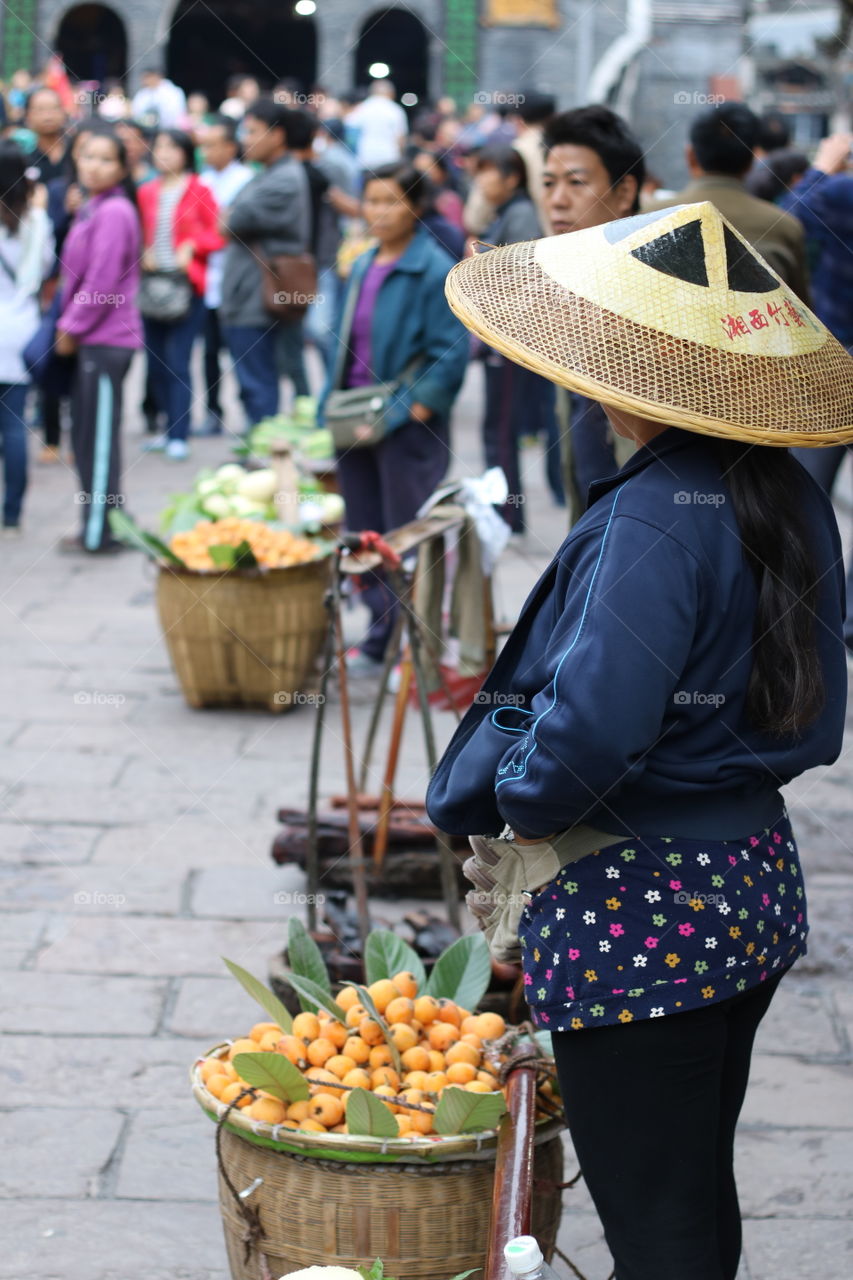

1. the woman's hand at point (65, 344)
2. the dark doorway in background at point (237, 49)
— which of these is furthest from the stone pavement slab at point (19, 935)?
the dark doorway in background at point (237, 49)

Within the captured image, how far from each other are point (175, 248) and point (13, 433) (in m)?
2.69

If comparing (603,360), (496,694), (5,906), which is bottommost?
(5,906)

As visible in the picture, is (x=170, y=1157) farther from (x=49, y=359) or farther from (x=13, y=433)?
(x=49, y=359)

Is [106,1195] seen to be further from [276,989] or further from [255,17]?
[255,17]

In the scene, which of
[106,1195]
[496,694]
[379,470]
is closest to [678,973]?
[496,694]

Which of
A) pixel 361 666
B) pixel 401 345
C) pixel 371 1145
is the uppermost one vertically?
pixel 401 345

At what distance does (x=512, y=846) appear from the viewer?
6.30 ft

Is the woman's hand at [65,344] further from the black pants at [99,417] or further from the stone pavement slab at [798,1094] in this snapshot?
the stone pavement slab at [798,1094]

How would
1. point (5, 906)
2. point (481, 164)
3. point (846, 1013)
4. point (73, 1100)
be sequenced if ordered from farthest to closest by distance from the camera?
point (481, 164)
point (5, 906)
point (846, 1013)
point (73, 1100)

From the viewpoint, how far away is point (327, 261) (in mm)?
10570

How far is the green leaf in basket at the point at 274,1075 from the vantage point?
86.6 inches

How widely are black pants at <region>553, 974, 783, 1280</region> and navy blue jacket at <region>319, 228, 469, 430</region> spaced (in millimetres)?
3846

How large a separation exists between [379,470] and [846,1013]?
2819mm

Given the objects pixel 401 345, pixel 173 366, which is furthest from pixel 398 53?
pixel 401 345
